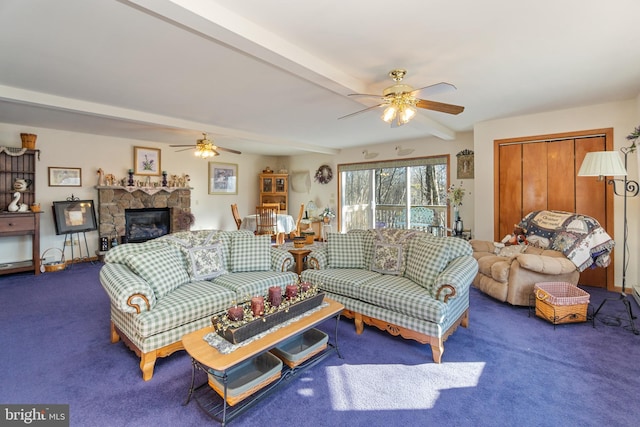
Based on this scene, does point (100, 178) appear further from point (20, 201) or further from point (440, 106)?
point (440, 106)

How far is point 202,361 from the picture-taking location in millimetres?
1673

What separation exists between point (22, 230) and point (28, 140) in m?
1.48

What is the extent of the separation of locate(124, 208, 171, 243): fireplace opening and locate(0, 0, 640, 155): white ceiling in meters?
2.69

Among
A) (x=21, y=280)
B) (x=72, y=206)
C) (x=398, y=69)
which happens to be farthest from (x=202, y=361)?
(x=72, y=206)

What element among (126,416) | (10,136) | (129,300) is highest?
(10,136)

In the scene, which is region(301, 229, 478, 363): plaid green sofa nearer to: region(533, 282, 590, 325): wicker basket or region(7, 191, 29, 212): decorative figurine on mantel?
region(533, 282, 590, 325): wicker basket

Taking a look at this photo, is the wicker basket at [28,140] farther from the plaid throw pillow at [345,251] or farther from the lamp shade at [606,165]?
the lamp shade at [606,165]

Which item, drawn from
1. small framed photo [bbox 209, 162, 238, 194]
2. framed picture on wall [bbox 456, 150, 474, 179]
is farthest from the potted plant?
framed picture on wall [bbox 456, 150, 474, 179]

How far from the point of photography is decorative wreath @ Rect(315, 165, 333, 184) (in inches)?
319

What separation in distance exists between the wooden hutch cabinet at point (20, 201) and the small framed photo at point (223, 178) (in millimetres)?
3315

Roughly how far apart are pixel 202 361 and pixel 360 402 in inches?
40.4

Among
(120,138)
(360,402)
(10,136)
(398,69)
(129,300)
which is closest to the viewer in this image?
(360,402)

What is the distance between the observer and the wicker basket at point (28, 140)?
4.89 metres

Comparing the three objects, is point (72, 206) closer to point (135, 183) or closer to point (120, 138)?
point (135, 183)
